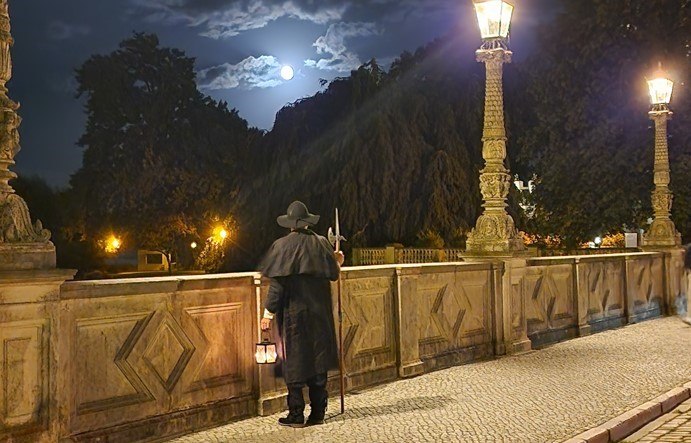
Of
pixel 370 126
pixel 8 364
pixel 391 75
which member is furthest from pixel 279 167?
pixel 8 364

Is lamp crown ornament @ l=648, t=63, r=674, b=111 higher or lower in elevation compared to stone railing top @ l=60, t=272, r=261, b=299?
higher

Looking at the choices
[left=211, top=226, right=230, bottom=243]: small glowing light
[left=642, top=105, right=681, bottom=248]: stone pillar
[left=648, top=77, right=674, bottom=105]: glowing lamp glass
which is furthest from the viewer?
[left=211, top=226, right=230, bottom=243]: small glowing light

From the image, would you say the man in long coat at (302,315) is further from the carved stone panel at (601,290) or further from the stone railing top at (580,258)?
the carved stone panel at (601,290)

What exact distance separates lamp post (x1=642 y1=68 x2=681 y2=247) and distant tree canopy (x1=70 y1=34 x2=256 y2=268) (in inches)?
1364

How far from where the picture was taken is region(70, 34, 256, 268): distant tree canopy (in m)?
52.7

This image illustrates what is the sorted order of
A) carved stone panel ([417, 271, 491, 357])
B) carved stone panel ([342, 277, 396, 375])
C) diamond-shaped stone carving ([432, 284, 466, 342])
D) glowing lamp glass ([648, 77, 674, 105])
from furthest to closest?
glowing lamp glass ([648, 77, 674, 105]) → diamond-shaped stone carving ([432, 284, 466, 342]) → carved stone panel ([417, 271, 491, 357]) → carved stone panel ([342, 277, 396, 375])

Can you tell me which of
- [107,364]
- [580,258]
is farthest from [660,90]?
[107,364]

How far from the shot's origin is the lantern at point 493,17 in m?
12.2

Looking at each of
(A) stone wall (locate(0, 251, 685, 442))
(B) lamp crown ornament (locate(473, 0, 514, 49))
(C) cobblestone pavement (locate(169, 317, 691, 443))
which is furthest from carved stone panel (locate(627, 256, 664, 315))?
(B) lamp crown ornament (locate(473, 0, 514, 49))

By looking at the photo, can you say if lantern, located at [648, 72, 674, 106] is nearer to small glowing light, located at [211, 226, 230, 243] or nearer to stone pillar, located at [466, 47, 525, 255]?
stone pillar, located at [466, 47, 525, 255]

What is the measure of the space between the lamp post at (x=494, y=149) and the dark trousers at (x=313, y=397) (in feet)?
17.7

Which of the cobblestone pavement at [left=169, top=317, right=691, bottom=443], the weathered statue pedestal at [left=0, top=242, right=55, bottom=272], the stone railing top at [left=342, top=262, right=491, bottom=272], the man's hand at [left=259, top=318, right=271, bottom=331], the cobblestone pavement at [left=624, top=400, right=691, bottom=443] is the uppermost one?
the weathered statue pedestal at [left=0, top=242, right=55, bottom=272]

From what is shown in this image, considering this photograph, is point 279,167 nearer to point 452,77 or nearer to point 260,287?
point 452,77

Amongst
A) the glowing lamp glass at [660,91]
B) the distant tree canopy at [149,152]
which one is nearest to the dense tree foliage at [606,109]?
the glowing lamp glass at [660,91]
